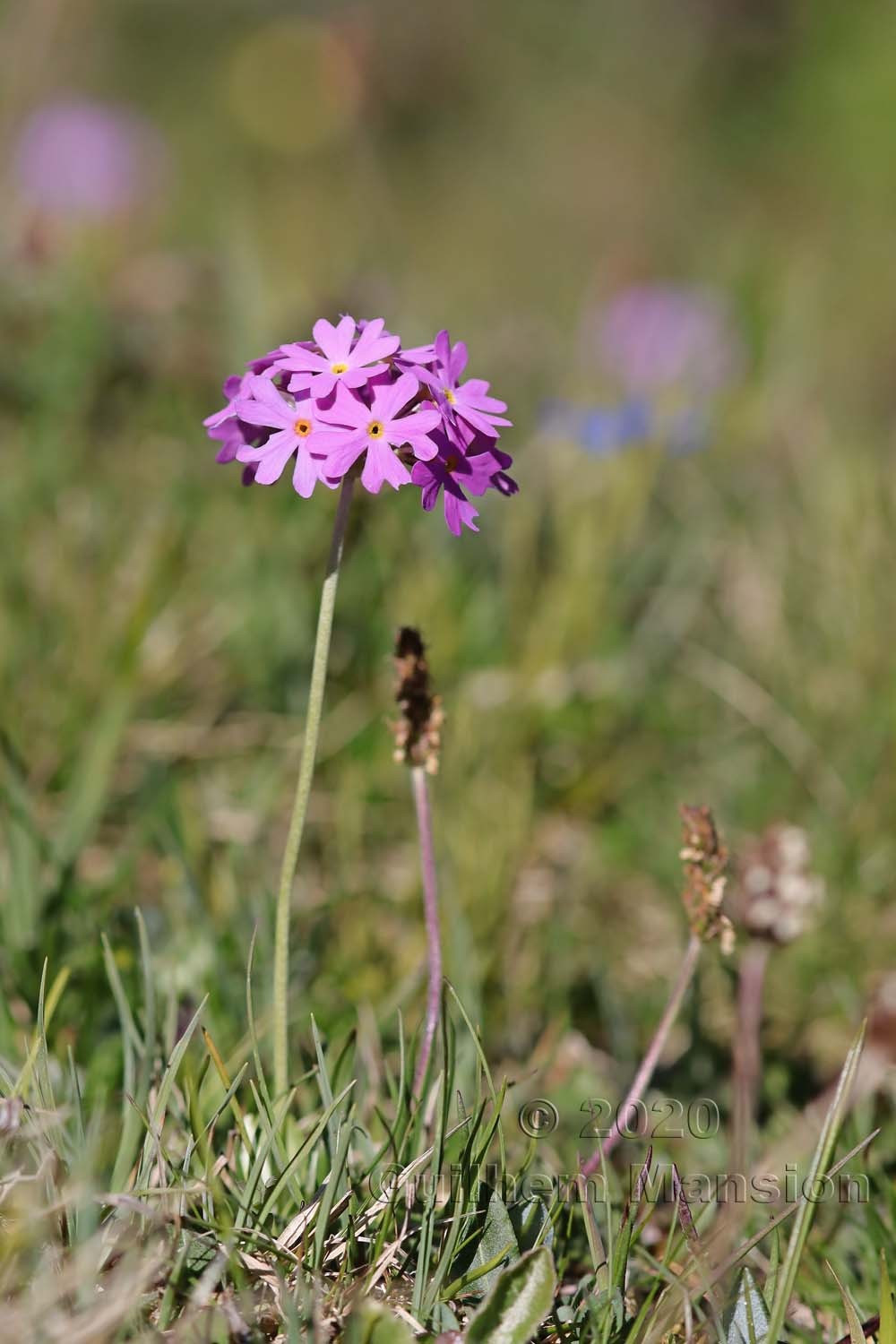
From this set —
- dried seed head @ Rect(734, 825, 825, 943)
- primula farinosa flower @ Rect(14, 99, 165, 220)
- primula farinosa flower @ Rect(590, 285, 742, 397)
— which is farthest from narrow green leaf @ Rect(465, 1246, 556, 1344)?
primula farinosa flower @ Rect(14, 99, 165, 220)

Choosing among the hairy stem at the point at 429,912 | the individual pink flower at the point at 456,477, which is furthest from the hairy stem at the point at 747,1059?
the individual pink flower at the point at 456,477

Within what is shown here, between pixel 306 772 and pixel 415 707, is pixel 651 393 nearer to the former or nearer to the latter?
pixel 415 707

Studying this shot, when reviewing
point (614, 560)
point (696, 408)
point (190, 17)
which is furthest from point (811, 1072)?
point (190, 17)

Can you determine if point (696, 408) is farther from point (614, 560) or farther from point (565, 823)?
point (565, 823)

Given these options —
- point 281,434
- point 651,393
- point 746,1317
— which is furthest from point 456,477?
point 651,393

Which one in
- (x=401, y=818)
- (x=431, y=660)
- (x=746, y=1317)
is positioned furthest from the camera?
(x=431, y=660)

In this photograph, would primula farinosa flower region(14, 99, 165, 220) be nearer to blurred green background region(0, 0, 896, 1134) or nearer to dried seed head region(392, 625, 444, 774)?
blurred green background region(0, 0, 896, 1134)

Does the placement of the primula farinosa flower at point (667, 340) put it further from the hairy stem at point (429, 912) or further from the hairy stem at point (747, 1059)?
the hairy stem at point (429, 912)
